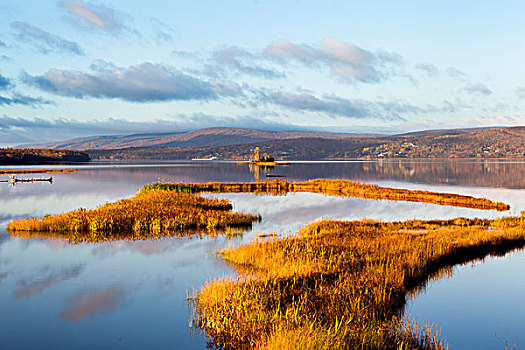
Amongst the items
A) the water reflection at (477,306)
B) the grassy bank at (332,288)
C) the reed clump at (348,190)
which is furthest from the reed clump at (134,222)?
the reed clump at (348,190)

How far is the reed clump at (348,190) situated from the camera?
54.1 meters

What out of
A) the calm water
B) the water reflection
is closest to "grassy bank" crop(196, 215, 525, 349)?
the water reflection

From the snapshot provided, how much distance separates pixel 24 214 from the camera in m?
42.7

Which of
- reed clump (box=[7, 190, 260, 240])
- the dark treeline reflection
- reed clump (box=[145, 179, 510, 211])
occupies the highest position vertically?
reed clump (box=[7, 190, 260, 240])

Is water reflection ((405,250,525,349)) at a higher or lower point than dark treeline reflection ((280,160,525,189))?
higher

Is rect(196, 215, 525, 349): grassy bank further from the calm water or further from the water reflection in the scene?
the calm water

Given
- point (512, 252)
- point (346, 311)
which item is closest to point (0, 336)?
point (346, 311)

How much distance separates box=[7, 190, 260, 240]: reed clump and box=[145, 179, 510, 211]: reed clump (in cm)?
2060

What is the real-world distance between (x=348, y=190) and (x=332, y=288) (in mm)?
55819

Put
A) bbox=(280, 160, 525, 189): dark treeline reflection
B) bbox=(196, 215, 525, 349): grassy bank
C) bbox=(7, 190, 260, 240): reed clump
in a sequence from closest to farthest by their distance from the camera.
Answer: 1. bbox=(196, 215, 525, 349): grassy bank
2. bbox=(7, 190, 260, 240): reed clump
3. bbox=(280, 160, 525, 189): dark treeline reflection

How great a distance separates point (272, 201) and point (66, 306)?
134 feet

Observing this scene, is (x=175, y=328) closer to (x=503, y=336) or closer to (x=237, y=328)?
(x=237, y=328)

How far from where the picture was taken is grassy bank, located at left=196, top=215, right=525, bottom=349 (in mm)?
11594

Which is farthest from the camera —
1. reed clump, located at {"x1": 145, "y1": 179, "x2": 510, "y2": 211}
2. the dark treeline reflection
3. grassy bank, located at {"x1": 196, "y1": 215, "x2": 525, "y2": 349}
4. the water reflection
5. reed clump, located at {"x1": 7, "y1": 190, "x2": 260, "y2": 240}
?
the dark treeline reflection
